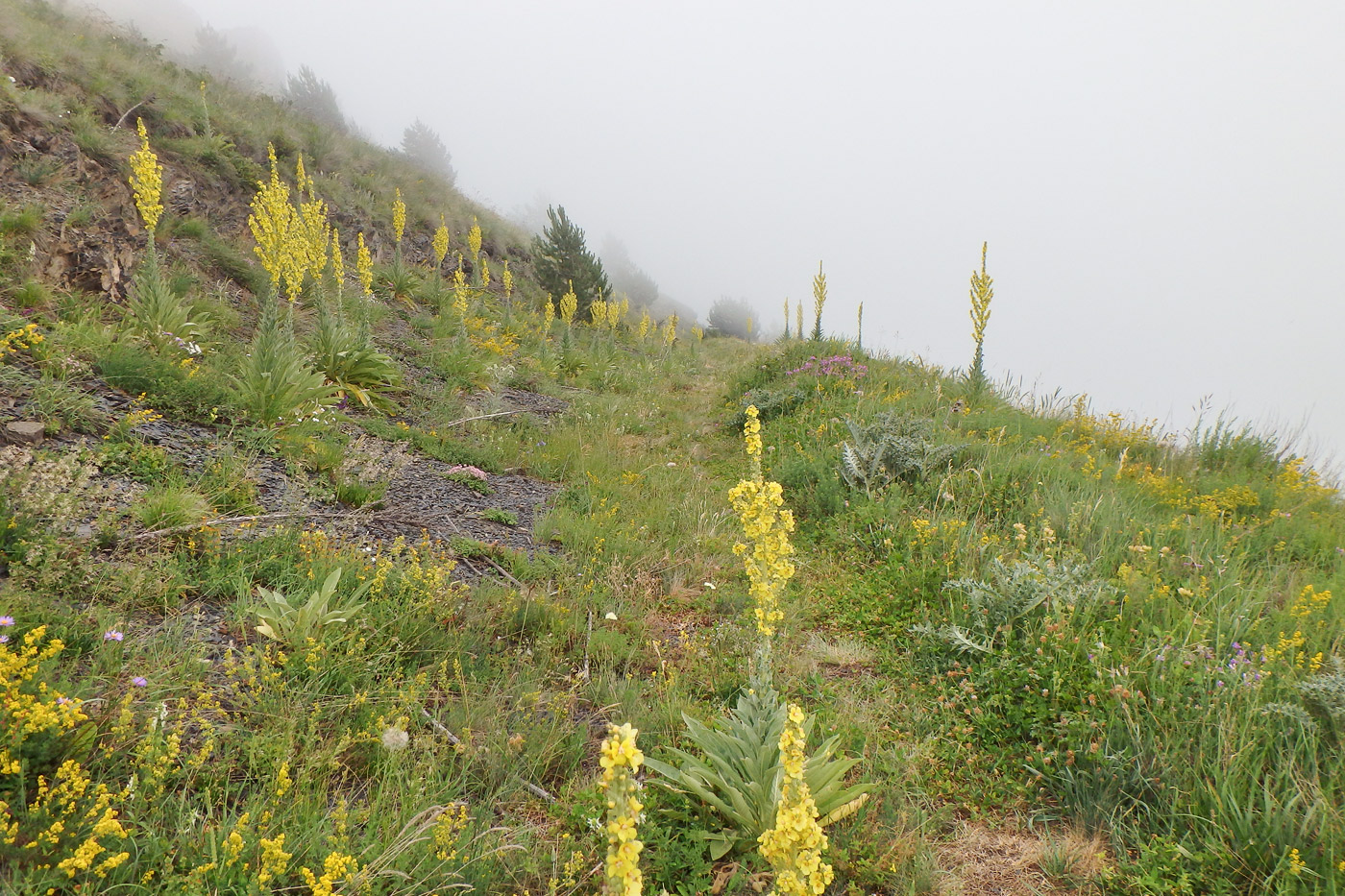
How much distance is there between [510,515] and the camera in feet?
16.2

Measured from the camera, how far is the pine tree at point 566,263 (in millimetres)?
18359

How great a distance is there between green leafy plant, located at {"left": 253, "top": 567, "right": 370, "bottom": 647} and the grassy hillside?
0.03m

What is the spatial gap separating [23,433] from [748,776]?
464 centimetres

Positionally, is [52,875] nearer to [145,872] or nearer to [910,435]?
[145,872]

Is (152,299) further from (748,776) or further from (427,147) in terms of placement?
(427,147)

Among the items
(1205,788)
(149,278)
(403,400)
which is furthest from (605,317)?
(1205,788)

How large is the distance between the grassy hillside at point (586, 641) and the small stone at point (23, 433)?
0.08 feet

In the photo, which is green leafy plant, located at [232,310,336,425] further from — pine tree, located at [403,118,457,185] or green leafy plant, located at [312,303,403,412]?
pine tree, located at [403,118,457,185]

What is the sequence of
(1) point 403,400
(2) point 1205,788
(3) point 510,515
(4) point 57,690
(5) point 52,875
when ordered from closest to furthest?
(5) point 52,875 < (4) point 57,690 < (2) point 1205,788 < (3) point 510,515 < (1) point 403,400

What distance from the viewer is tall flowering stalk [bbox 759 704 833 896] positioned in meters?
1.28

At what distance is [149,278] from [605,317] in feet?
39.0

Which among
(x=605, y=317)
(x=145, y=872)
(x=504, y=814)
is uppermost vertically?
(x=605, y=317)

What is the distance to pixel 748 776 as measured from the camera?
7.36 feet

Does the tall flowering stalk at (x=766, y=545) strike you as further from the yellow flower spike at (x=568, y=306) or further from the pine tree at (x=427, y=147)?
the pine tree at (x=427, y=147)
